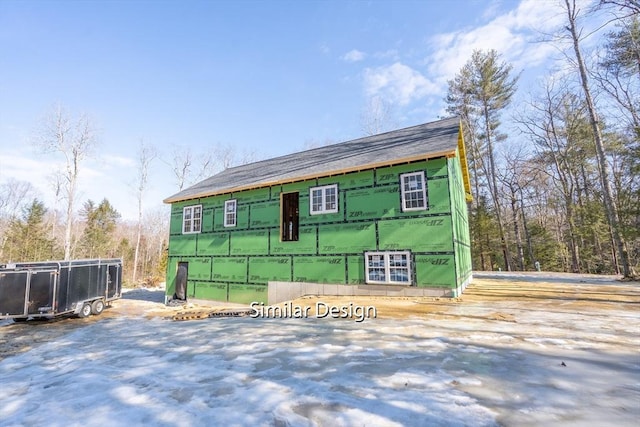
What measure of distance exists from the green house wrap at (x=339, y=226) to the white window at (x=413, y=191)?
0.12 feet

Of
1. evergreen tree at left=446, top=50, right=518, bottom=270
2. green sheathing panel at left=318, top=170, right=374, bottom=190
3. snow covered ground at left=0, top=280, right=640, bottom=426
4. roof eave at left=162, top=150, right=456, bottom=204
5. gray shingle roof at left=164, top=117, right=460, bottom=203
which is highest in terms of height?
evergreen tree at left=446, top=50, right=518, bottom=270

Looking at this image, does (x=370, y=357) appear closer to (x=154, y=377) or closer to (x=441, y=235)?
(x=154, y=377)

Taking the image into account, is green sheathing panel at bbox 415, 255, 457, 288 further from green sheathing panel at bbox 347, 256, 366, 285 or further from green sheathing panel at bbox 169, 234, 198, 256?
green sheathing panel at bbox 169, 234, 198, 256

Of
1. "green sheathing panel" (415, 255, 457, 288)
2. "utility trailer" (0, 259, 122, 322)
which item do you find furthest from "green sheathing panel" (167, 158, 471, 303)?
"utility trailer" (0, 259, 122, 322)

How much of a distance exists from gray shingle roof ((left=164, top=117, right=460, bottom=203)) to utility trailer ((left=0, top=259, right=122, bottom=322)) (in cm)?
676

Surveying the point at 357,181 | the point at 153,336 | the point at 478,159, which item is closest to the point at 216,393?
the point at 153,336

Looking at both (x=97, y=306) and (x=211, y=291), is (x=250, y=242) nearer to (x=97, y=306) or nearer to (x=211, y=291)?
(x=211, y=291)

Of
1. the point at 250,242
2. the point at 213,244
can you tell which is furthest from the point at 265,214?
the point at 213,244

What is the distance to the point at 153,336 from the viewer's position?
274 inches

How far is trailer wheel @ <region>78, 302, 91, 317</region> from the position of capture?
40.7 feet

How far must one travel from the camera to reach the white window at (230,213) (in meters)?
15.8

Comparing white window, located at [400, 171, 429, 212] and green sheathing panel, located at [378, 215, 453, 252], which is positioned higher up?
white window, located at [400, 171, 429, 212]

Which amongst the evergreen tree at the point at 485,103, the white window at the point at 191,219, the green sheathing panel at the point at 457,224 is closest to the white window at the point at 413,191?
A: the green sheathing panel at the point at 457,224

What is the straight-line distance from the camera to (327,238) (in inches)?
494
